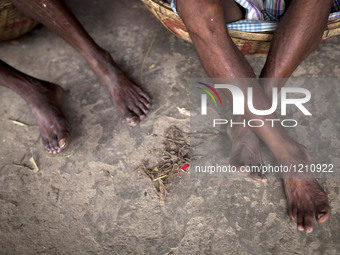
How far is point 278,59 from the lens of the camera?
128 cm

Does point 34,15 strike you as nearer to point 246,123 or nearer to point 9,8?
point 9,8

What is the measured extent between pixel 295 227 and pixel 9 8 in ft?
6.08

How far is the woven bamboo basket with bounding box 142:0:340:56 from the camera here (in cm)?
139

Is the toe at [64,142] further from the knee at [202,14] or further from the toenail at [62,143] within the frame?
the knee at [202,14]

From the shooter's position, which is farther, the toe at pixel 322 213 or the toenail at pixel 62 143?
the toenail at pixel 62 143

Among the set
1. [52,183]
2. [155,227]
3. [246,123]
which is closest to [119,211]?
[155,227]

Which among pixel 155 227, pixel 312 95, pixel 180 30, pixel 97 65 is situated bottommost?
pixel 155 227

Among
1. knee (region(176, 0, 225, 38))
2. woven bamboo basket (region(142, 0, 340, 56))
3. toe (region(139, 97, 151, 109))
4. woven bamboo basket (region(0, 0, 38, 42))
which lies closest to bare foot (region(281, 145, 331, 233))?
woven bamboo basket (region(142, 0, 340, 56))

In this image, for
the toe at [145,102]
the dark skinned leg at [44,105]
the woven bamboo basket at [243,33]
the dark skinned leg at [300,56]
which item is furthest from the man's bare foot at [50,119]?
the dark skinned leg at [300,56]

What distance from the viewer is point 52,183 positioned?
153cm

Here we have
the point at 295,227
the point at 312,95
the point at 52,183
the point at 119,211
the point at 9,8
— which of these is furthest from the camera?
the point at 9,8

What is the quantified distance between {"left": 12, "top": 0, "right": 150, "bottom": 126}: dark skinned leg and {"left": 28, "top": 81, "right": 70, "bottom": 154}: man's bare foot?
0.28m

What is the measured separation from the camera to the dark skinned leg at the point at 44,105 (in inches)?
62.4

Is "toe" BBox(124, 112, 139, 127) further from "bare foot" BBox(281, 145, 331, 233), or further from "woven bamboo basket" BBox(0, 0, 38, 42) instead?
"woven bamboo basket" BBox(0, 0, 38, 42)
